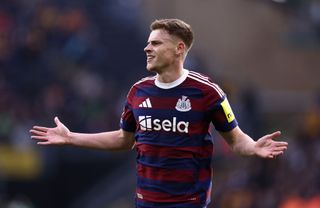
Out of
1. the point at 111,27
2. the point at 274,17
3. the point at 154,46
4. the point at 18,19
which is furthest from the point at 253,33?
the point at 154,46

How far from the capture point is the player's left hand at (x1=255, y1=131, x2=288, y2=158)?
732 cm

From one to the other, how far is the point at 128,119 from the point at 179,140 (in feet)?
1.77

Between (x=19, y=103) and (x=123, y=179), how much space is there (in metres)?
2.41

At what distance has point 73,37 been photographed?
2222cm

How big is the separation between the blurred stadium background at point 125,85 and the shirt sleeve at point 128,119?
5575mm

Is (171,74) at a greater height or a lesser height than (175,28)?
lesser

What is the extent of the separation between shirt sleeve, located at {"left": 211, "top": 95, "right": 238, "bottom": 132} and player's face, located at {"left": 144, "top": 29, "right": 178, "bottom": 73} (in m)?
0.43

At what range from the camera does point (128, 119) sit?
7.95 m

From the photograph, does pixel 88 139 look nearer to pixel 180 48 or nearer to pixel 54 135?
pixel 54 135

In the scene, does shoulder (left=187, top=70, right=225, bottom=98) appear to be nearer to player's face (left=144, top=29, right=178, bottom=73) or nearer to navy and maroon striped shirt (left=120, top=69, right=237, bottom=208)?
navy and maroon striped shirt (left=120, top=69, right=237, bottom=208)

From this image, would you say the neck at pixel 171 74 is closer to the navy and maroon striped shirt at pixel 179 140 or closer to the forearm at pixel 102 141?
the navy and maroon striped shirt at pixel 179 140

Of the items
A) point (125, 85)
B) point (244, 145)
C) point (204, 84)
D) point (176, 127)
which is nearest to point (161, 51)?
point (204, 84)

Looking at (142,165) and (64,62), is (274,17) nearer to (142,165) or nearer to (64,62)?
(64,62)

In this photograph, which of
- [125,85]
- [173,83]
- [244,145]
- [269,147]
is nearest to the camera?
[269,147]
